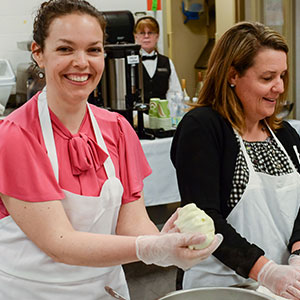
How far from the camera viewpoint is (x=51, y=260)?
1.33 meters

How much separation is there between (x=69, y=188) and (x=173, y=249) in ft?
1.15

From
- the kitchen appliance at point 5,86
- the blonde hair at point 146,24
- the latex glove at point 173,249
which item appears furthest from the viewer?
the blonde hair at point 146,24

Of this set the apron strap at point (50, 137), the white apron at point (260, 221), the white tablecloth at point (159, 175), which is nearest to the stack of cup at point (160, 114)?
the white tablecloth at point (159, 175)

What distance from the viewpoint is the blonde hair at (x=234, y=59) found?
1682 mm

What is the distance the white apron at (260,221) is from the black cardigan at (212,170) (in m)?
0.04

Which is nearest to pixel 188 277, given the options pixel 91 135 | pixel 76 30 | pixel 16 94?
pixel 91 135

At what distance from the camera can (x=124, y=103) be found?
3.14 m

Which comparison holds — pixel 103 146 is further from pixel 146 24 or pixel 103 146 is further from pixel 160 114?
pixel 146 24

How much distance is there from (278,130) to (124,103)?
1440 mm

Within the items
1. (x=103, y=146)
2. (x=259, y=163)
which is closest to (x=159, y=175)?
(x=259, y=163)

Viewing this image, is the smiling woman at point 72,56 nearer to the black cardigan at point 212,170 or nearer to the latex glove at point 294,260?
the black cardigan at point 212,170

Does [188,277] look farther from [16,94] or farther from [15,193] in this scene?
[16,94]

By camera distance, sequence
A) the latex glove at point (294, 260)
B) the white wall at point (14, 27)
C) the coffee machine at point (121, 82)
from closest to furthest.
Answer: the latex glove at point (294, 260), the coffee machine at point (121, 82), the white wall at point (14, 27)

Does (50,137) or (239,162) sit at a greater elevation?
(50,137)
